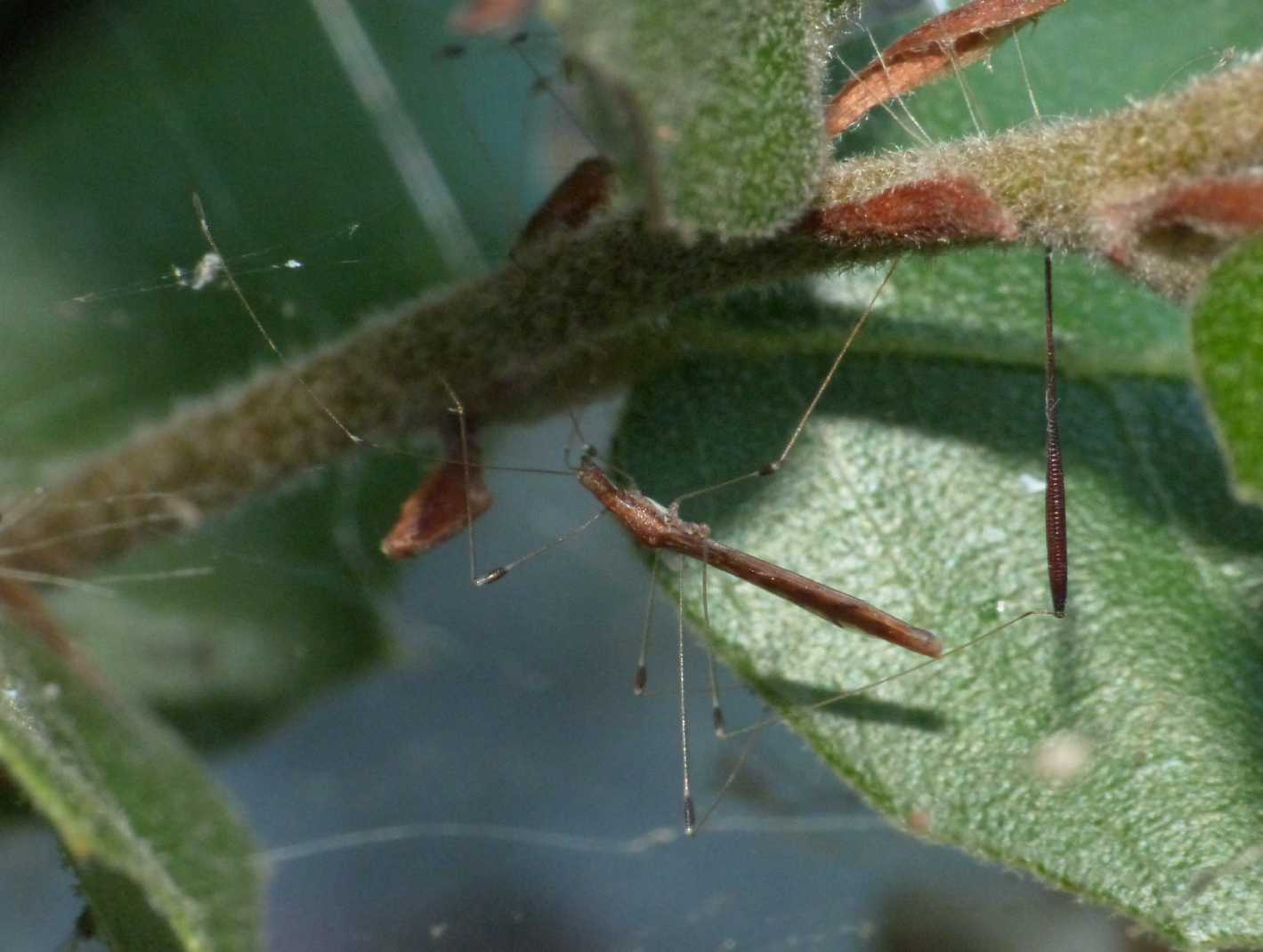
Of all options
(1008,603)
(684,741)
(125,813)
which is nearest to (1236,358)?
(1008,603)

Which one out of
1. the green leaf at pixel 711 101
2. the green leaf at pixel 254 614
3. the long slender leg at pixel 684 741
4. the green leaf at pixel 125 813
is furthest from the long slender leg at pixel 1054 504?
the green leaf at pixel 254 614

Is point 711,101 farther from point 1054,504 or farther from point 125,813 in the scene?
point 125,813

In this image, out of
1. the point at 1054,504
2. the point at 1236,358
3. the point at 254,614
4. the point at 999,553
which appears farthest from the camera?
the point at 254,614

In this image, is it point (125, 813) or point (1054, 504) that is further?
point (1054, 504)

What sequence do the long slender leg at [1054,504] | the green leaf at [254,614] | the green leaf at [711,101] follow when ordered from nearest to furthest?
the green leaf at [711,101] < the long slender leg at [1054,504] < the green leaf at [254,614]

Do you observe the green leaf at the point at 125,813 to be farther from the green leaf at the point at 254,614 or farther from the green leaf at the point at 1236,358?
the green leaf at the point at 1236,358
